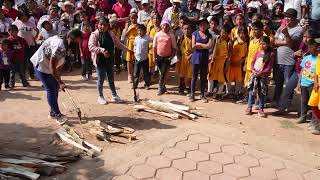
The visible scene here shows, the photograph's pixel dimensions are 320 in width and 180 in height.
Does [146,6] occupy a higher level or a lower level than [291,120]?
higher

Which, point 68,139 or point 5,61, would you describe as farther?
point 5,61

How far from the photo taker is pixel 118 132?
7.21m

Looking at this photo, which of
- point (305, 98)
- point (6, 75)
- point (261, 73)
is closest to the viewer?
point (305, 98)

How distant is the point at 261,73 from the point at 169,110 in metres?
2.02

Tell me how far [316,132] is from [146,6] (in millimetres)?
5880

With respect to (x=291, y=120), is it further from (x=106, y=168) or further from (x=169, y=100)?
(x=106, y=168)

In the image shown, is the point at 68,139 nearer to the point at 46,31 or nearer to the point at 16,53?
the point at 16,53

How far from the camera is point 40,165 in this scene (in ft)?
19.2

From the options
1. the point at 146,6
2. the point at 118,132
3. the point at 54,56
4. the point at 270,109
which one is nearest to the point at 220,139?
the point at 118,132

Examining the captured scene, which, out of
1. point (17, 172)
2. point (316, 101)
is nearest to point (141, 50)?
point (316, 101)

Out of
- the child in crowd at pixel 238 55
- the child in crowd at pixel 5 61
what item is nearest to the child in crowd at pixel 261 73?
the child in crowd at pixel 238 55

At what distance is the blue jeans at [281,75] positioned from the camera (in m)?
8.97

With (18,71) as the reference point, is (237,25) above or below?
above

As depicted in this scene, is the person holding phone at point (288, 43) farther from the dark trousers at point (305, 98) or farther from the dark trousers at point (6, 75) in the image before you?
the dark trousers at point (6, 75)
